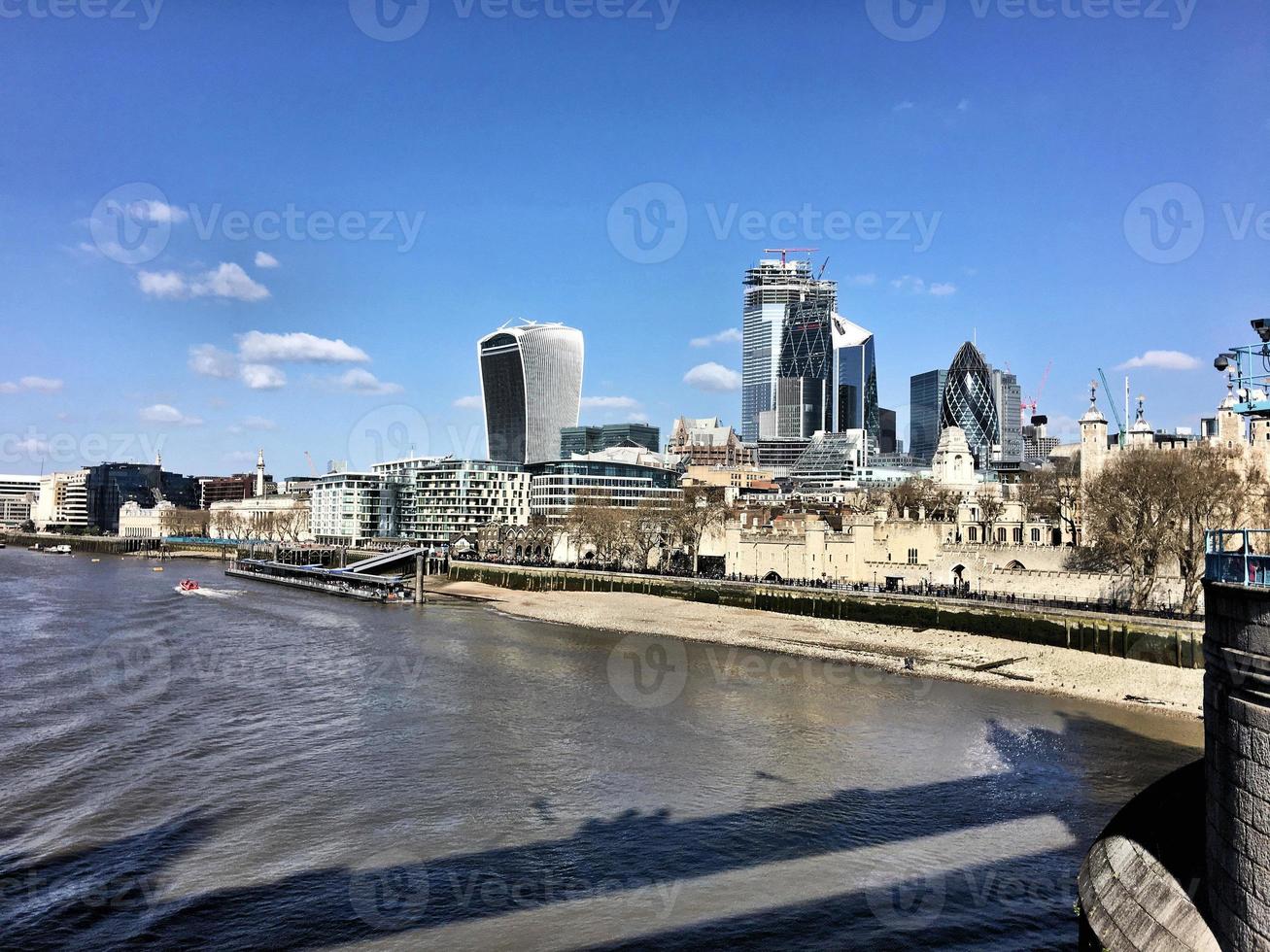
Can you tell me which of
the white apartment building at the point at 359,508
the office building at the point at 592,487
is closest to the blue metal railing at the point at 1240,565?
the office building at the point at 592,487

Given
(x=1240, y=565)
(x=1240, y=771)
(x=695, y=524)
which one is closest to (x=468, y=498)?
(x=695, y=524)

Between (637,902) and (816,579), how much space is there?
5886cm

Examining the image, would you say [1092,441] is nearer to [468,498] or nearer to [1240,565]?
[1240,565]

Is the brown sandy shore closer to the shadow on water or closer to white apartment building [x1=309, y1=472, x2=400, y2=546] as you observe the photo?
the shadow on water

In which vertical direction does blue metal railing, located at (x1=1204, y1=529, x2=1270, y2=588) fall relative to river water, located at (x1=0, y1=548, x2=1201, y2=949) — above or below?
above

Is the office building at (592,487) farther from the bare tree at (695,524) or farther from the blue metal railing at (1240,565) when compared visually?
the blue metal railing at (1240,565)

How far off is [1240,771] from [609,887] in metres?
13.7

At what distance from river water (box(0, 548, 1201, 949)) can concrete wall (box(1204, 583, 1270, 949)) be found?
25.5ft

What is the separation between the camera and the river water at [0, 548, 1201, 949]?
1872 cm

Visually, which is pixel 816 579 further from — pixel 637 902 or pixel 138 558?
pixel 138 558

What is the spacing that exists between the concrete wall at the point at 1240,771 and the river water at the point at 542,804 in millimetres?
7783

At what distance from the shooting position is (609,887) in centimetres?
2023

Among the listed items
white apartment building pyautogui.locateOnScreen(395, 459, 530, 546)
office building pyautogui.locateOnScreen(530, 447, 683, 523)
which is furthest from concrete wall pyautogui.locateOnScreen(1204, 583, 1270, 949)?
white apartment building pyautogui.locateOnScreen(395, 459, 530, 546)

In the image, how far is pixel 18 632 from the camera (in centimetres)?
5638
